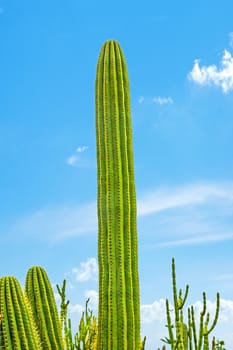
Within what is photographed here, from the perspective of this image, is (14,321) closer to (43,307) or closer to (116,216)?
(43,307)

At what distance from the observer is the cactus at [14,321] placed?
468cm

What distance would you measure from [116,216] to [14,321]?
4.33 feet

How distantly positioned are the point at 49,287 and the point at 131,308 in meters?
0.79

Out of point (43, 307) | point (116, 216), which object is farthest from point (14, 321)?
point (116, 216)

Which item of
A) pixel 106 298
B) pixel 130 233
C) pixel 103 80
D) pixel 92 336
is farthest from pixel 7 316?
pixel 103 80

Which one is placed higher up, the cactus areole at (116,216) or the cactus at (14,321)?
the cactus areole at (116,216)

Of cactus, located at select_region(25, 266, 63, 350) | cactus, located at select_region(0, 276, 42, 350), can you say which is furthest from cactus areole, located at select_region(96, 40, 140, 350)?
cactus, located at select_region(0, 276, 42, 350)

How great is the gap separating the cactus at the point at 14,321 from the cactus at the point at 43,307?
0.85 m

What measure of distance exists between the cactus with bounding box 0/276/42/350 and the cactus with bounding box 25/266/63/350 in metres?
0.85

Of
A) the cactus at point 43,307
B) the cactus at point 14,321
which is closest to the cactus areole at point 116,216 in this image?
the cactus at point 43,307

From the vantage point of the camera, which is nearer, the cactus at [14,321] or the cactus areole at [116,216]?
the cactus at [14,321]

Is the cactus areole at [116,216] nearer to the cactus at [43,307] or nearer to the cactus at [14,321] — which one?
the cactus at [43,307]

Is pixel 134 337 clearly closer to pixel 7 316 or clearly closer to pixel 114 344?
pixel 114 344

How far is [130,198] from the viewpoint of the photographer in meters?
5.75
